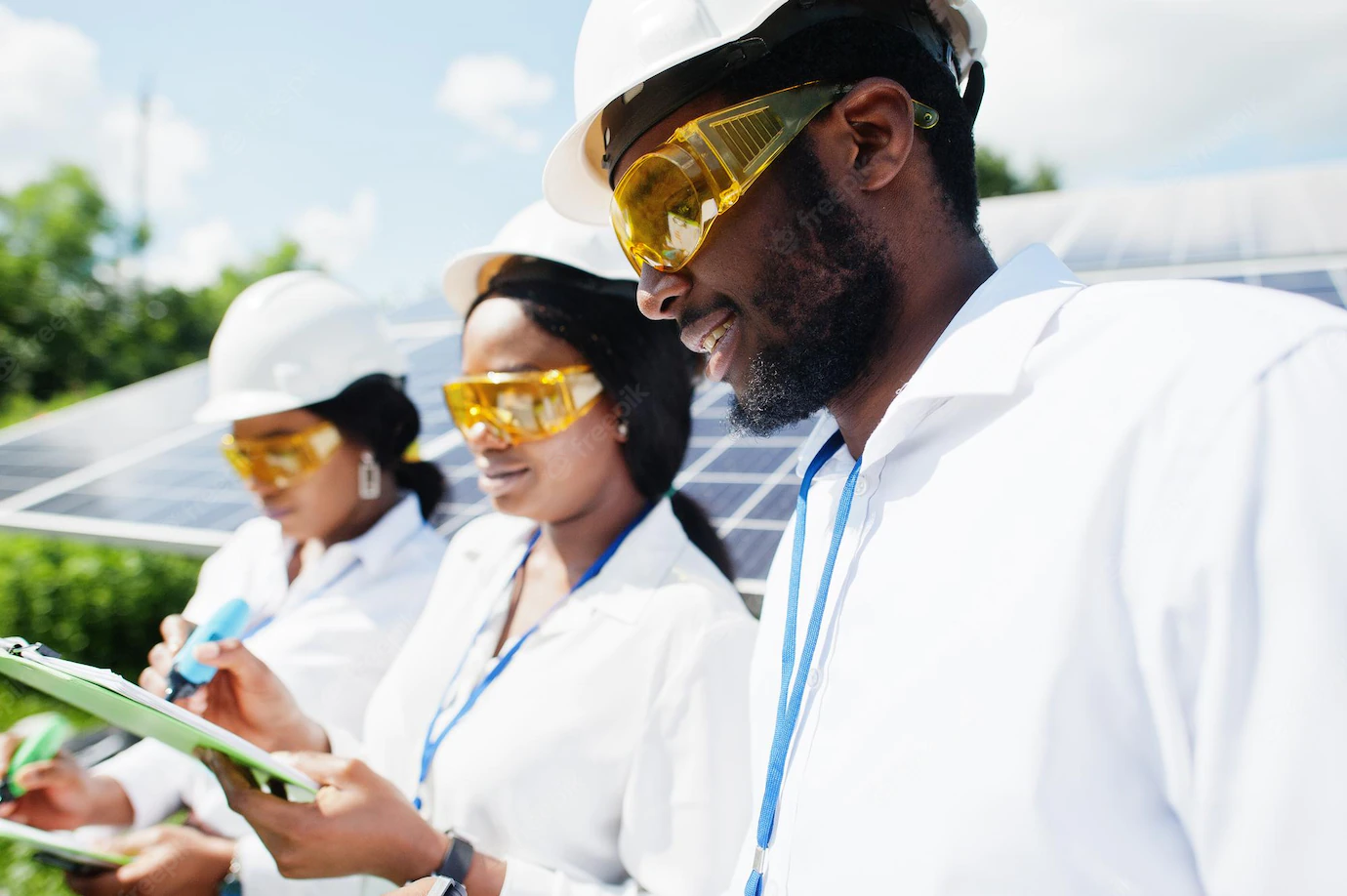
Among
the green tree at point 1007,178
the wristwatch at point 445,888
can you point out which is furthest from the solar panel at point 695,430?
the green tree at point 1007,178

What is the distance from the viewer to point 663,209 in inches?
59.6

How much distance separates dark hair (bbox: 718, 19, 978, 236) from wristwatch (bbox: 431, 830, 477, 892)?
69.2 inches

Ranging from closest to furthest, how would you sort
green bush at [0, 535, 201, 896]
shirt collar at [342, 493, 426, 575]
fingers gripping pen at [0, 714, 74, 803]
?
fingers gripping pen at [0, 714, 74, 803], shirt collar at [342, 493, 426, 575], green bush at [0, 535, 201, 896]

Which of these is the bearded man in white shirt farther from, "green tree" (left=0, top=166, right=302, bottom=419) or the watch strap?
"green tree" (left=0, top=166, right=302, bottom=419)

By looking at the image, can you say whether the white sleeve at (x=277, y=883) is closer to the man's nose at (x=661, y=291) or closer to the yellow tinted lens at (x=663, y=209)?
the man's nose at (x=661, y=291)

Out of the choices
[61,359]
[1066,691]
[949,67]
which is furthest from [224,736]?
[61,359]

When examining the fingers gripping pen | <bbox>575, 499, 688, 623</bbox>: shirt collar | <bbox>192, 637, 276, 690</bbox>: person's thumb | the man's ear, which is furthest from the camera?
the fingers gripping pen

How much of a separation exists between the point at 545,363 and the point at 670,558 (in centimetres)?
71

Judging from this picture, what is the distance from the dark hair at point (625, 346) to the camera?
2.59 meters

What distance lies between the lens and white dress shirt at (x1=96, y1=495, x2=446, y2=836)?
3061 millimetres

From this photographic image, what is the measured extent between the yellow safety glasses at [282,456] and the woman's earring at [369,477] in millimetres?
171

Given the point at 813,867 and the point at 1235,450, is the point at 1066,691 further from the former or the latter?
the point at 813,867

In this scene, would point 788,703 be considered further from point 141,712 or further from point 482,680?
point 141,712

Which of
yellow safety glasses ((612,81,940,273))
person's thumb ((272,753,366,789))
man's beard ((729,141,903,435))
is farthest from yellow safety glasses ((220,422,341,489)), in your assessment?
man's beard ((729,141,903,435))
